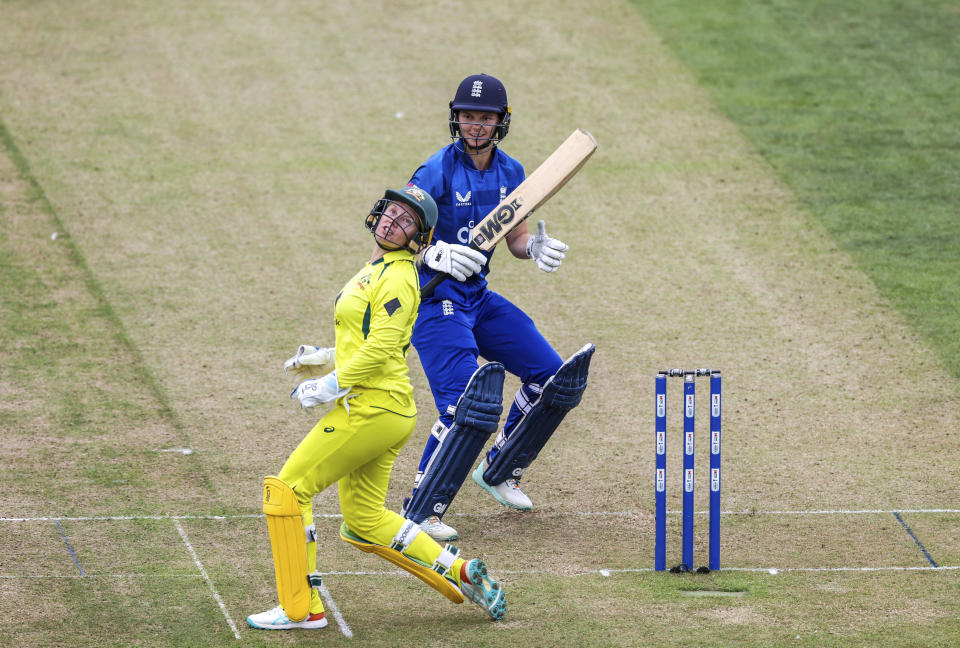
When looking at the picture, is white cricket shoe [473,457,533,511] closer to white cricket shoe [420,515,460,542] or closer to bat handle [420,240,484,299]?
white cricket shoe [420,515,460,542]

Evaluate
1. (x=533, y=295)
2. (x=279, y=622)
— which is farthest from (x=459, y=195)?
(x=533, y=295)

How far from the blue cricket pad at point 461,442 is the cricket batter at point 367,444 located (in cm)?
71

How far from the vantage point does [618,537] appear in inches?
332

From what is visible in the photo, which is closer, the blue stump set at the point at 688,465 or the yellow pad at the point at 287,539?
the yellow pad at the point at 287,539

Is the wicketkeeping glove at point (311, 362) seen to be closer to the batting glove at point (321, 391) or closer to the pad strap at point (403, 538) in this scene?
the batting glove at point (321, 391)

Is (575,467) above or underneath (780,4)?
underneath

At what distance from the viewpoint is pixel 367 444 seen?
704cm

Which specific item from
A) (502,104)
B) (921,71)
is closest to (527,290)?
(502,104)

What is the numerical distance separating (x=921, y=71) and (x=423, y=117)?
617 centimetres

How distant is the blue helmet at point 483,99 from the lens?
8430 mm

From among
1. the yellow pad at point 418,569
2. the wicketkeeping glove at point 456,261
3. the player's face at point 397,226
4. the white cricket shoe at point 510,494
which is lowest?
the white cricket shoe at point 510,494

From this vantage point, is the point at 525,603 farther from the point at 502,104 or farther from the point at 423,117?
the point at 423,117

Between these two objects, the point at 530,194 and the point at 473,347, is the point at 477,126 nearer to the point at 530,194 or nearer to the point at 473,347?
the point at 530,194

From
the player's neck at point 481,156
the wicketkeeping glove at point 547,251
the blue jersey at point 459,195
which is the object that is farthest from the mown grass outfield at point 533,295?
the player's neck at point 481,156
